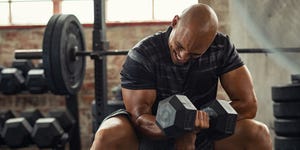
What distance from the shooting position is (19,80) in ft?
11.6

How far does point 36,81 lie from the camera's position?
11.3 feet

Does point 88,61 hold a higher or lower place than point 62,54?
lower

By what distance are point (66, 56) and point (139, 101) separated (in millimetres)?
1277

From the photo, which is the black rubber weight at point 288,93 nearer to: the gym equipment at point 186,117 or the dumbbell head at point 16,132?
the gym equipment at point 186,117

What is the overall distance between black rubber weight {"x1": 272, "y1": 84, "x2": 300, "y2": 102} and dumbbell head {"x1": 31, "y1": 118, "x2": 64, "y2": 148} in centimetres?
144

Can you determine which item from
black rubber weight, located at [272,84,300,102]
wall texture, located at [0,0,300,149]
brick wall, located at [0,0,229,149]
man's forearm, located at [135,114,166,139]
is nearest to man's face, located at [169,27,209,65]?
man's forearm, located at [135,114,166,139]

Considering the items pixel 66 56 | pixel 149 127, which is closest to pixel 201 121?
pixel 149 127

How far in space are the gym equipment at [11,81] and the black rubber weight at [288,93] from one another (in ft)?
6.02

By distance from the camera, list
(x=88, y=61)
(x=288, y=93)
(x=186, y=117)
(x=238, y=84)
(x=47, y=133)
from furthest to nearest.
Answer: (x=88, y=61) < (x=47, y=133) < (x=288, y=93) < (x=238, y=84) < (x=186, y=117)

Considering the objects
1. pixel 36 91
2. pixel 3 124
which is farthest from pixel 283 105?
pixel 3 124

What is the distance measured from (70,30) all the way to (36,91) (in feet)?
2.49

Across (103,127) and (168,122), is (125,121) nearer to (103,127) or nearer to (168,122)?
(103,127)

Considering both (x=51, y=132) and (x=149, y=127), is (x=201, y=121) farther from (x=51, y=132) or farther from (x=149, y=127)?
(x=51, y=132)

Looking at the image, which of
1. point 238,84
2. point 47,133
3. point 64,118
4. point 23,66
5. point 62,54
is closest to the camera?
point 238,84
